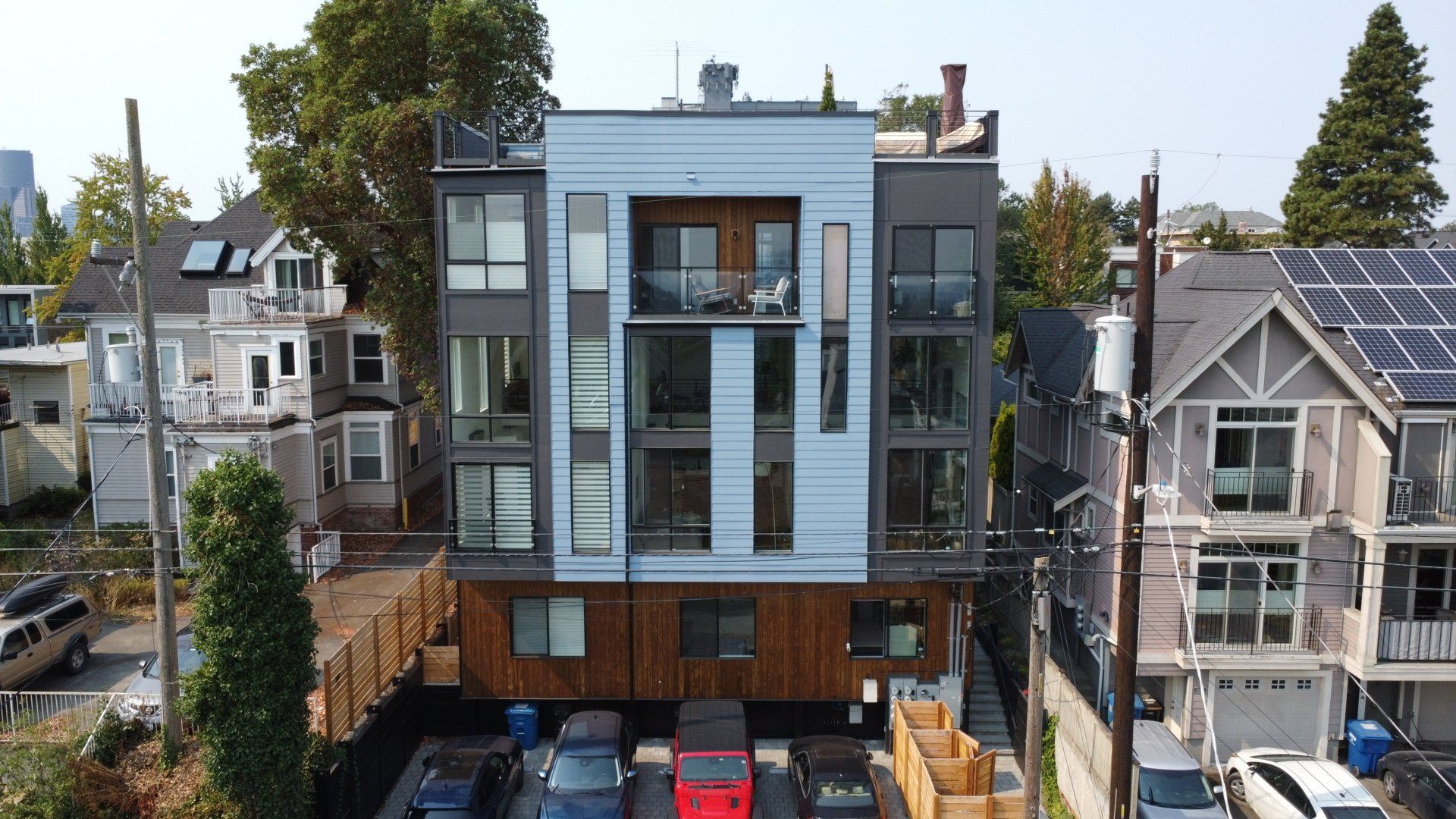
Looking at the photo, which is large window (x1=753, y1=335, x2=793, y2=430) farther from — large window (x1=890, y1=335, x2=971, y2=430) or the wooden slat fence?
the wooden slat fence

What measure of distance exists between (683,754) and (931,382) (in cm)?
837

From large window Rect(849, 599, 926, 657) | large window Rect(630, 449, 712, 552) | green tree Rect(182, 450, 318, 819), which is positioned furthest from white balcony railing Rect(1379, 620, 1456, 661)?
green tree Rect(182, 450, 318, 819)

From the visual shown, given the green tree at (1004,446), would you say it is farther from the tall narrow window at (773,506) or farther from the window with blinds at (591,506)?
the window with blinds at (591,506)

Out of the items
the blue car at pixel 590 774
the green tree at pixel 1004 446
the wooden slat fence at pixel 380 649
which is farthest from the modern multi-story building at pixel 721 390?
the green tree at pixel 1004 446

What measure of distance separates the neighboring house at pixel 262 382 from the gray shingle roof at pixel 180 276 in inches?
2.1

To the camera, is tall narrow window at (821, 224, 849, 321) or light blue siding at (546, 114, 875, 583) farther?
tall narrow window at (821, 224, 849, 321)

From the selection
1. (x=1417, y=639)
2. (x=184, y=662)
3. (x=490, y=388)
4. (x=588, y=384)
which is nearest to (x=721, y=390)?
(x=588, y=384)

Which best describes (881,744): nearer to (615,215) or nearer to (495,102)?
(615,215)

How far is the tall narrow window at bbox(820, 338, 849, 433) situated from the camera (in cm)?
1909

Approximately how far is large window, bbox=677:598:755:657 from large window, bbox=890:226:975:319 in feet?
22.2

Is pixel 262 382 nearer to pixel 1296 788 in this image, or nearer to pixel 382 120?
pixel 382 120

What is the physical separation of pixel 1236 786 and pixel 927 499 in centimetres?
790

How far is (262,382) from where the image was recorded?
1136 inches

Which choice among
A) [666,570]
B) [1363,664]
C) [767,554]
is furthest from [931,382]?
[1363,664]
